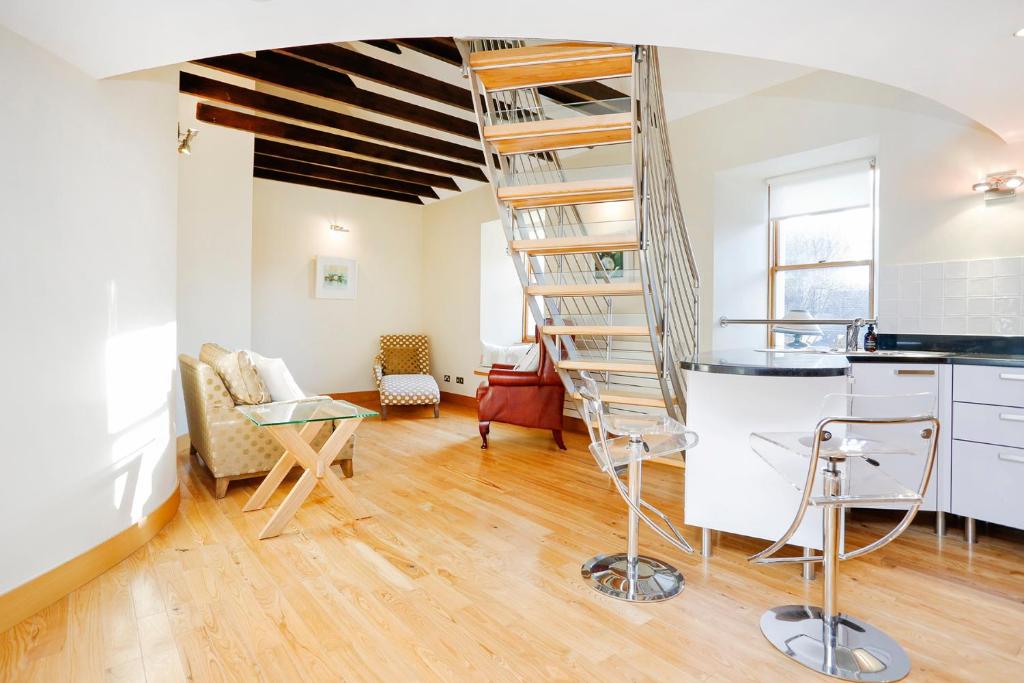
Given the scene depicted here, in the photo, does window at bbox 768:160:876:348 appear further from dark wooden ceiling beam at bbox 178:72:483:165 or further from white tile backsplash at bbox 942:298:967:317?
dark wooden ceiling beam at bbox 178:72:483:165

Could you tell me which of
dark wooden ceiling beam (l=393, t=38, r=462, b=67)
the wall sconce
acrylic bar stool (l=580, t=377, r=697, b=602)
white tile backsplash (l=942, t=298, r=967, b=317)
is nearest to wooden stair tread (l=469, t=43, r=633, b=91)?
dark wooden ceiling beam (l=393, t=38, r=462, b=67)

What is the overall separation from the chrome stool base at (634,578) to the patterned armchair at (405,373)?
3804 mm

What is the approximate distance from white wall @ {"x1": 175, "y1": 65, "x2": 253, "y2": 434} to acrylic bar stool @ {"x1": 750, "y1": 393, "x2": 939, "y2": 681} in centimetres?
459

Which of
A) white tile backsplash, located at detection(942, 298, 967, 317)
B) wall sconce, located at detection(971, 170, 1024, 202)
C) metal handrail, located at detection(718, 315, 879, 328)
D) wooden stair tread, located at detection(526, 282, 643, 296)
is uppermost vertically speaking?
wall sconce, located at detection(971, 170, 1024, 202)

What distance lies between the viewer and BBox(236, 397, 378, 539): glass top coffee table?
267 cm

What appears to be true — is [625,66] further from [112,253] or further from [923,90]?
[112,253]

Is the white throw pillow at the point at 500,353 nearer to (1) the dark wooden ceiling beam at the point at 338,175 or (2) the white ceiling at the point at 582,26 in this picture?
(1) the dark wooden ceiling beam at the point at 338,175

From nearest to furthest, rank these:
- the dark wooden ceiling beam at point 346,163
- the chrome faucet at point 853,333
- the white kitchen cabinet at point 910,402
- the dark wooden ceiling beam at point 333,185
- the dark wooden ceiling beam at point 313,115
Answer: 1. the white kitchen cabinet at point 910,402
2. the chrome faucet at point 853,333
3. the dark wooden ceiling beam at point 313,115
4. the dark wooden ceiling beam at point 346,163
5. the dark wooden ceiling beam at point 333,185

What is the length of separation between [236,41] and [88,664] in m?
2.18

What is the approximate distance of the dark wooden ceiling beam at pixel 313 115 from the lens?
394cm

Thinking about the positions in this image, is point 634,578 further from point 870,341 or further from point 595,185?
point 870,341

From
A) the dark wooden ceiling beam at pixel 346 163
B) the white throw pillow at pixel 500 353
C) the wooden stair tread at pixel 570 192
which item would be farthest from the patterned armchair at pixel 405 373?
the wooden stair tread at pixel 570 192

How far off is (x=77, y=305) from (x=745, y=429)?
9.15ft

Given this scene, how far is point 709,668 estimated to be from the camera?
5.39 ft
